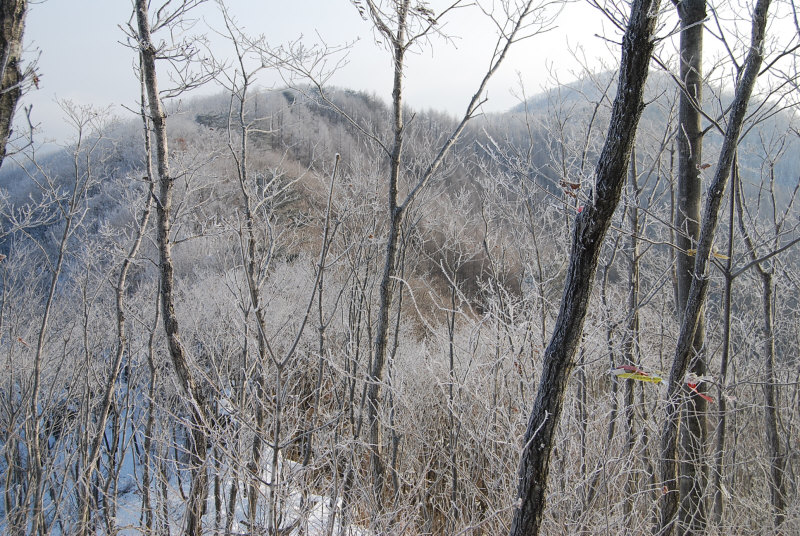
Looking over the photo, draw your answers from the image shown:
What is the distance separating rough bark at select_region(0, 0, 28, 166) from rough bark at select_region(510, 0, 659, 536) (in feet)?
11.4

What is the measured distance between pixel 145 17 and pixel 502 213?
173 inches

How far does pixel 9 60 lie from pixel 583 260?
368 centimetres

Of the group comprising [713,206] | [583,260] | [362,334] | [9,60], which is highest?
[9,60]

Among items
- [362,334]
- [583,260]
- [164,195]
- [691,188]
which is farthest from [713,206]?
[362,334]

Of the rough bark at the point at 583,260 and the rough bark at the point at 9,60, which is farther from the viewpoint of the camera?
the rough bark at the point at 9,60

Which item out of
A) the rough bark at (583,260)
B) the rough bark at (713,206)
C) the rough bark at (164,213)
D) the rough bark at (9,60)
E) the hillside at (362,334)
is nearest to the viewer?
the rough bark at (583,260)

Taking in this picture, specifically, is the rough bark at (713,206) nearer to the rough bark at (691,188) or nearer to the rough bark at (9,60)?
the rough bark at (691,188)

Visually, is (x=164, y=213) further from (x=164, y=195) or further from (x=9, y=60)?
(x=9, y=60)

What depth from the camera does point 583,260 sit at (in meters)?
1.74

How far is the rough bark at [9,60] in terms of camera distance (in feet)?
9.12

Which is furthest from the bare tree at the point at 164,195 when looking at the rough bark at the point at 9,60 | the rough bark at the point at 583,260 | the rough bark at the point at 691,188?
the rough bark at the point at 691,188

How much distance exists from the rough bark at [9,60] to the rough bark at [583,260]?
137 inches

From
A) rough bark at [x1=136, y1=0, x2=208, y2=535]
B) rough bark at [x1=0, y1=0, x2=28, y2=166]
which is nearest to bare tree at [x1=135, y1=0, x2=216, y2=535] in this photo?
rough bark at [x1=136, y1=0, x2=208, y2=535]

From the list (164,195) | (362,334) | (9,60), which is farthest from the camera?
(362,334)
